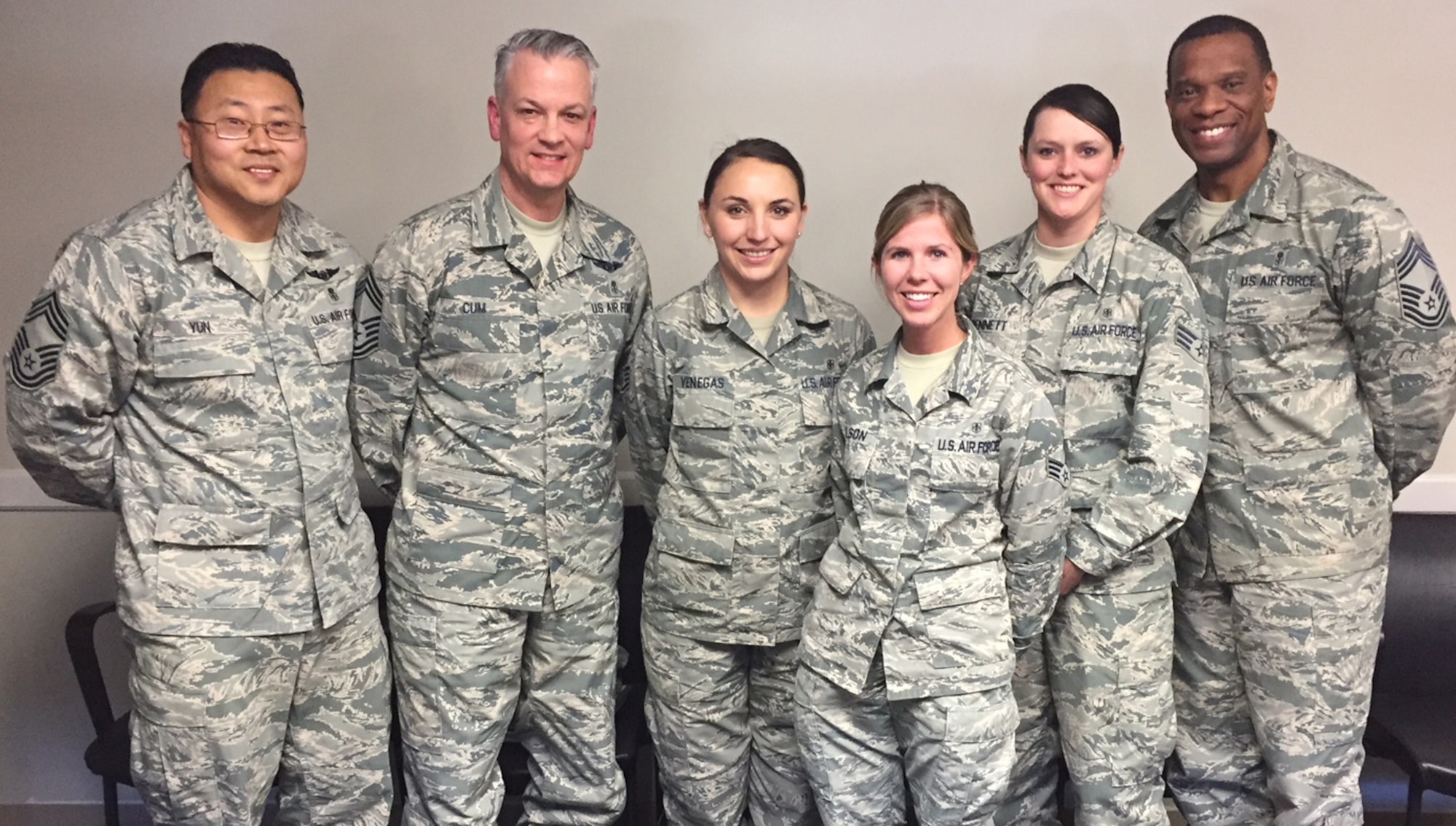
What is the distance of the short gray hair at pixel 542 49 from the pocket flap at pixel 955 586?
4.27 feet

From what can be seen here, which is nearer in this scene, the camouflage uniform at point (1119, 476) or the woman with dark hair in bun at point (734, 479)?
the camouflage uniform at point (1119, 476)

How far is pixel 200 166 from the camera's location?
213 cm

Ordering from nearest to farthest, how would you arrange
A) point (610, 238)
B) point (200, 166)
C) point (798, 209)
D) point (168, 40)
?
1. point (200, 166)
2. point (798, 209)
3. point (610, 238)
4. point (168, 40)

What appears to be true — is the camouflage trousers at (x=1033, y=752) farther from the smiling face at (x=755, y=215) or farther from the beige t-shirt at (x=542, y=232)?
the beige t-shirt at (x=542, y=232)

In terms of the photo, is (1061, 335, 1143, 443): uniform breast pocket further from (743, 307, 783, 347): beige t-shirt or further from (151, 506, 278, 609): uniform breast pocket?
(151, 506, 278, 609): uniform breast pocket

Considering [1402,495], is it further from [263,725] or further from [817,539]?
[263,725]

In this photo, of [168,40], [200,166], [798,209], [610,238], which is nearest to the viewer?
[200,166]

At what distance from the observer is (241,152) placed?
2.10m

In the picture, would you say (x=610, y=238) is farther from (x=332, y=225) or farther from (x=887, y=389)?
(x=332, y=225)

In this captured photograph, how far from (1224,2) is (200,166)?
110 inches

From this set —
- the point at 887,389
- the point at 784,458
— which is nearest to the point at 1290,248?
the point at 887,389

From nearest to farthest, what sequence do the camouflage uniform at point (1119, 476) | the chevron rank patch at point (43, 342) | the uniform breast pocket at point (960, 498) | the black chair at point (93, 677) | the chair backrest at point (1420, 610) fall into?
the chevron rank patch at point (43, 342)
the uniform breast pocket at point (960, 498)
the camouflage uniform at point (1119, 476)
the black chair at point (93, 677)
the chair backrest at point (1420, 610)

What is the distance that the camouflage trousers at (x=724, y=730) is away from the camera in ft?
7.98

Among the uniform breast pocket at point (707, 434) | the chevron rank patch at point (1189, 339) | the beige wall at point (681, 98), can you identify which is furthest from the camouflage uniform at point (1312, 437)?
the uniform breast pocket at point (707, 434)
